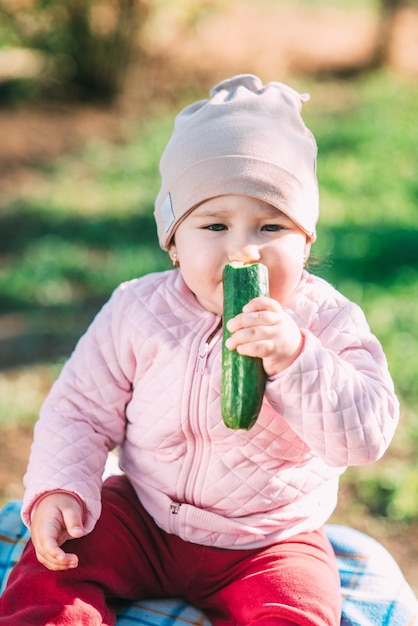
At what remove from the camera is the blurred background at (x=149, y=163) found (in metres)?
4.95

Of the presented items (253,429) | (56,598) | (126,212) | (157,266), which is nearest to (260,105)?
(253,429)

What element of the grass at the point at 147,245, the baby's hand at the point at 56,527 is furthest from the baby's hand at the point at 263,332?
the grass at the point at 147,245

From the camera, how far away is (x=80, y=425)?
107 inches

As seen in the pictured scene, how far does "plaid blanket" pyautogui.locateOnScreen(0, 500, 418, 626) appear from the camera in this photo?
269cm

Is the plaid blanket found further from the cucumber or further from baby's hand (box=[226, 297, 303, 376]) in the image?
baby's hand (box=[226, 297, 303, 376])

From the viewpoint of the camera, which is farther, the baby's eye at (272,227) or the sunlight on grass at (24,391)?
the sunlight on grass at (24,391)

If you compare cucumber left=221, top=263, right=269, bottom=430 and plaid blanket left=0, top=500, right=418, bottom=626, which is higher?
cucumber left=221, top=263, right=269, bottom=430

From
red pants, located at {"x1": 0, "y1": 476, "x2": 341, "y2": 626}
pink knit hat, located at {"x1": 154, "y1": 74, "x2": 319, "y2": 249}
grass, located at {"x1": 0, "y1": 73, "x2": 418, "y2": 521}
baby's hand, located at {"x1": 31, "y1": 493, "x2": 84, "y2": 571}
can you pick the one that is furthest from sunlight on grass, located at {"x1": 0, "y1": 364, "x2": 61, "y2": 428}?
pink knit hat, located at {"x1": 154, "y1": 74, "x2": 319, "y2": 249}

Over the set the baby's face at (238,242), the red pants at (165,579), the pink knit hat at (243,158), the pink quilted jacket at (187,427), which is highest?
the pink knit hat at (243,158)

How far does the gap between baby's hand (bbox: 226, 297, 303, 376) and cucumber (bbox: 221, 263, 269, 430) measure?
0.03 meters

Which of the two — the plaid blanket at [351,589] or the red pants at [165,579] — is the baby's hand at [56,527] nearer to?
the red pants at [165,579]

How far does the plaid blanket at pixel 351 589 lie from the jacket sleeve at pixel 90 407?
43 centimetres

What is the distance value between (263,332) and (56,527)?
33.0 inches

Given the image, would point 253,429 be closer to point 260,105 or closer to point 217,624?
point 217,624
